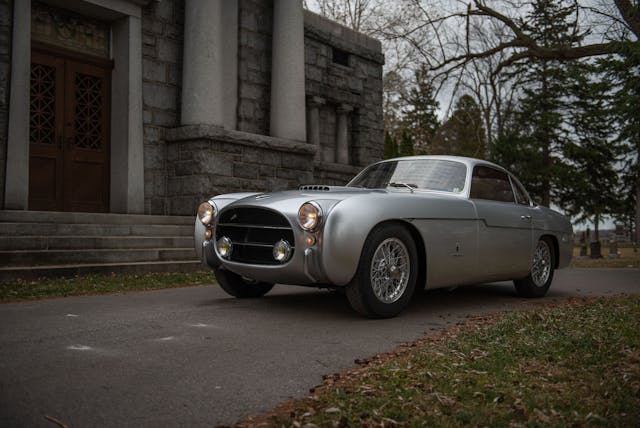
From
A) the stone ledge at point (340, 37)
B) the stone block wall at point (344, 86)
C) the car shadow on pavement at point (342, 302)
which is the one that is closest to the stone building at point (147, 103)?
the stone ledge at point (340, 37)

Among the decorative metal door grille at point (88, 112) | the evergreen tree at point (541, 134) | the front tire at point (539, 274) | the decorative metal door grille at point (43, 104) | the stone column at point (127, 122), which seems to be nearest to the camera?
the front tire at point (539, 274)

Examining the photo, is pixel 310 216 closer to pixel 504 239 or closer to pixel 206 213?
pixel 206 213

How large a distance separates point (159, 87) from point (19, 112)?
291cm

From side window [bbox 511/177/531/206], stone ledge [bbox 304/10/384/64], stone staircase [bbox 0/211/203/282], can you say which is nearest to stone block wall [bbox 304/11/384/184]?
stone ledge [bbox 304/10/384/64]

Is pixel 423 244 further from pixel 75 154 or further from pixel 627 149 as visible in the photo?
pixel 627 149

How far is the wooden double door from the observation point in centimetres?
1062

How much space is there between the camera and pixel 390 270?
523 cm

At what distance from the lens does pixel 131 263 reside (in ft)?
28.6

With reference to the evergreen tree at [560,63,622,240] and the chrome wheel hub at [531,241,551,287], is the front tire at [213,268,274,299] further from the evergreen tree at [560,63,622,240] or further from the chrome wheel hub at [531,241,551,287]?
the evergreen tree at [560,63,622,240]

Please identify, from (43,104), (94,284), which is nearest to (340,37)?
(43,104)

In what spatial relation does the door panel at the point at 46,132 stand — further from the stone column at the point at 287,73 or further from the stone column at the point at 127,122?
the stone column at the point at 287,73

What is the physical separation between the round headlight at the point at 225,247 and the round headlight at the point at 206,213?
1.19 feet

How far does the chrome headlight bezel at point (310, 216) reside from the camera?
4883mm

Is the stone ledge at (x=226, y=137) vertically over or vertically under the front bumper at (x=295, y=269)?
over
